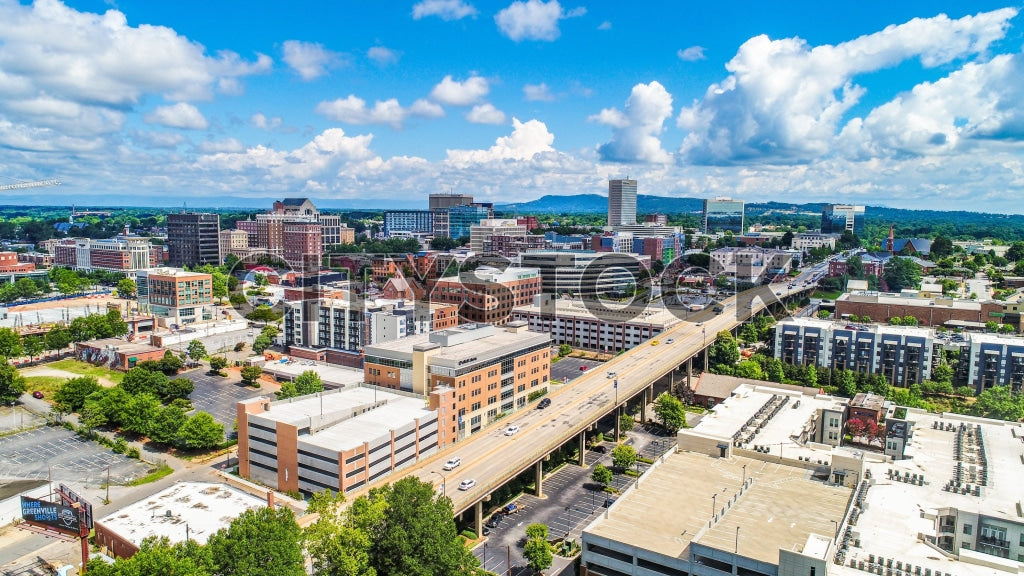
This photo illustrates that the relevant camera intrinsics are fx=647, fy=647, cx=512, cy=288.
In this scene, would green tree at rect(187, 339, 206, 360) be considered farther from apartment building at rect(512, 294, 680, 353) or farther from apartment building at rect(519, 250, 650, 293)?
apartment building at rect(519, 250, 650, 293)

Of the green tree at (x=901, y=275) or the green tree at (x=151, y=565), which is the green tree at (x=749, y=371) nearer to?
the green tree at (x=151, y=565)

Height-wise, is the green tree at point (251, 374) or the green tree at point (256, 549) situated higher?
the green tree at point (256, 549)

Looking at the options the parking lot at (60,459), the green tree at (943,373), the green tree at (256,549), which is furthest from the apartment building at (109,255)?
the green tree at (943,373)

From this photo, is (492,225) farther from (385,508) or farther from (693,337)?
(385,508)

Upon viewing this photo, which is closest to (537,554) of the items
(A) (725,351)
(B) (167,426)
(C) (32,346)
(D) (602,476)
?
(D) (602,476)

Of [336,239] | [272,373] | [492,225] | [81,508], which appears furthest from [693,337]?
[336,239]

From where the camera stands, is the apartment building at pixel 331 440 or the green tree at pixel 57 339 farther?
the green tree at pixel 57 339

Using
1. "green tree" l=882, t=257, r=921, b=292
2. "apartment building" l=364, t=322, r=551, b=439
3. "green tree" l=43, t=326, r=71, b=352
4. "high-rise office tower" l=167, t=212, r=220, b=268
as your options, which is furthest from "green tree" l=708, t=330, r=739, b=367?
"high-rise office tower" l=167, t=212, r=220, b=268

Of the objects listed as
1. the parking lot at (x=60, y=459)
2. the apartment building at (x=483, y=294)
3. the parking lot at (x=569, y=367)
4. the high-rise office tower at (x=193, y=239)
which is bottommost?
the parking lot at (x=60, y=459)
